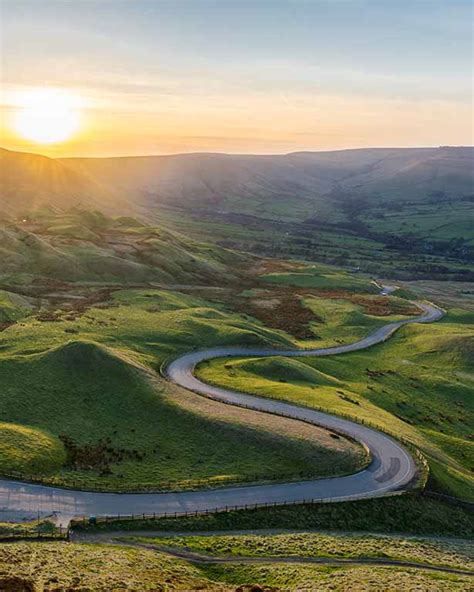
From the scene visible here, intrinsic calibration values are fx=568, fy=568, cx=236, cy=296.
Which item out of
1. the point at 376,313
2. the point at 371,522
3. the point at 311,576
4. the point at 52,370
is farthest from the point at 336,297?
the point at 311,576

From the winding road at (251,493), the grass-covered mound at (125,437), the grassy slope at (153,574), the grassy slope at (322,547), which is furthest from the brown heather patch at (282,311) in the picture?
the grassy slope at (153,574)

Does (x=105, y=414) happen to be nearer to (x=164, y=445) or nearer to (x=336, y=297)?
(x=164, y=445)

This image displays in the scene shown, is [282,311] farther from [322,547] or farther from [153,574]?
[153,574]

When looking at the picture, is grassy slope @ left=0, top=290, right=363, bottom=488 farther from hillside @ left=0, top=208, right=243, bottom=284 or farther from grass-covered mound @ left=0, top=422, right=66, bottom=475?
hillside @ left=0, top=208, right=243, bottom=284

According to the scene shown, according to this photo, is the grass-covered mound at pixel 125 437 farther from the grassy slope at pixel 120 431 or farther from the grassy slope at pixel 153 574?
the grassy slope at pixel 153 574

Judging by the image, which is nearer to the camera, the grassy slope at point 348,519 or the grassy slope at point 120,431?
the grassy slope at point 348,519

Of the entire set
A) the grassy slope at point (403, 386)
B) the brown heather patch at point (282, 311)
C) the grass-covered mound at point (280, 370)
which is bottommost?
the grassy slope at point (403, 386)
